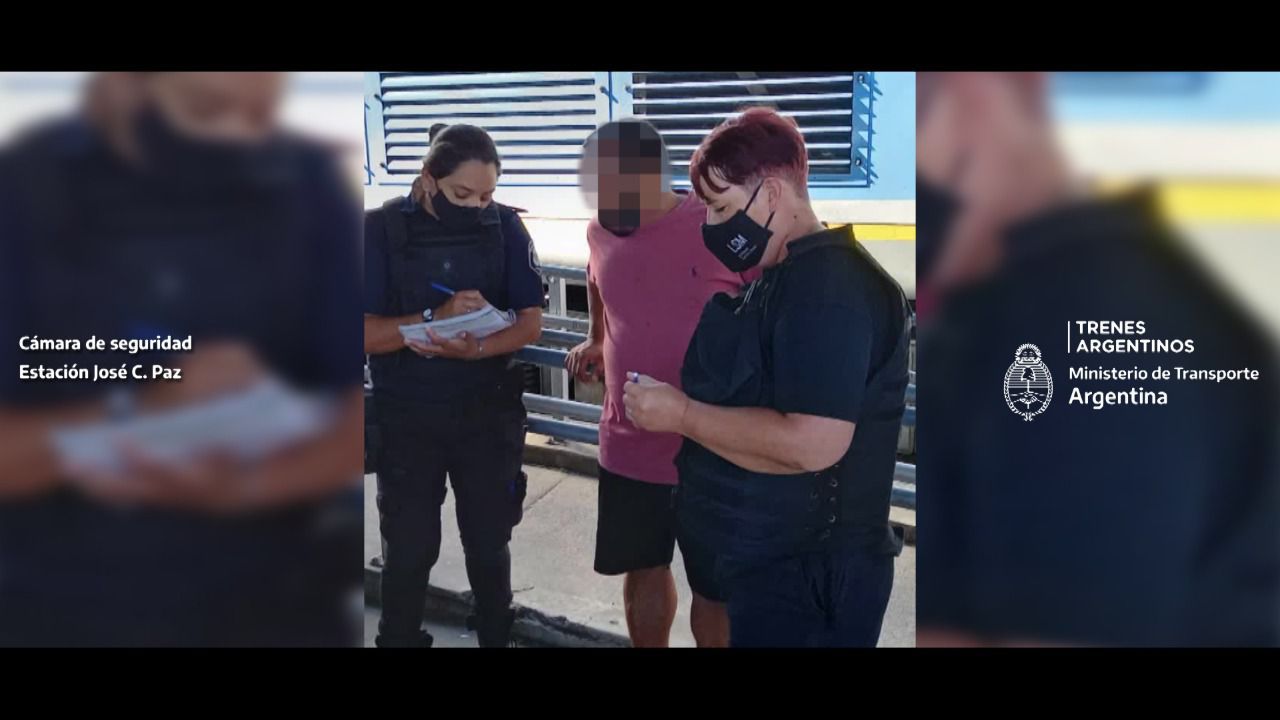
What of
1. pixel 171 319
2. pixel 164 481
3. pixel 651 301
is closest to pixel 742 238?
pixel 651 301

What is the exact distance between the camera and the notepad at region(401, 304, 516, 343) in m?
4.05

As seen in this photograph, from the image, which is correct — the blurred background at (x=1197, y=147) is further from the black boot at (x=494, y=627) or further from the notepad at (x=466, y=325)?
the black boot at (x=494, y=627)

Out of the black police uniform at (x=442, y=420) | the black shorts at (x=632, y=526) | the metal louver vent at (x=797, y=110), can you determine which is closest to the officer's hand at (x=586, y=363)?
the black police uniform at (x=442, y=420)

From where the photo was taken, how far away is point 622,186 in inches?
157

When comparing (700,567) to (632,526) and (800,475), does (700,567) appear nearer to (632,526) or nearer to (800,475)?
(632,526)

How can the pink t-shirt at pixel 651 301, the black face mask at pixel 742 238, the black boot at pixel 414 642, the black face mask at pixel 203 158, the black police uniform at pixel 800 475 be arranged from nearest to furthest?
the black police uniform at pixel 800 475 < the black face mask at pixel 742 238 < the pink t-shirt at pixel 651 301 < the black face mask at pixel 203 158 < the black boot at pixel 414 642

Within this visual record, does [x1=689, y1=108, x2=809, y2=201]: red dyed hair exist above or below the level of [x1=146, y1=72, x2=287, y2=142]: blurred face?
below

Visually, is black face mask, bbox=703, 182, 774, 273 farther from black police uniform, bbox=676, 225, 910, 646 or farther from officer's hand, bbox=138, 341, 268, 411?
officer's hand, bbox=138, 341, 268, 411

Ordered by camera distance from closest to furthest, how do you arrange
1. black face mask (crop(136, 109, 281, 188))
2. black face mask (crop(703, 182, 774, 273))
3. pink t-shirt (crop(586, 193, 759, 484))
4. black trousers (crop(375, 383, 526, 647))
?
black face mask (crop(703, 182, 774, 273)) → pink t-shirt (crop(586, 193, 759, 484)) → black face mask (crop(136, 109, 281, 188)) → black trousers (crop(375, 383, 526, 647))

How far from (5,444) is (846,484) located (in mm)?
2709

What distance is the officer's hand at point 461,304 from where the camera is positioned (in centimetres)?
404

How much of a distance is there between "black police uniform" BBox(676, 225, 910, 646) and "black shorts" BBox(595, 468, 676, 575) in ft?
0.36

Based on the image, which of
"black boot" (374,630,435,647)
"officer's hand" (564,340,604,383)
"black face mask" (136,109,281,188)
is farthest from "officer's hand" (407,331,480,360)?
"black boot" (374,630,435,647)
